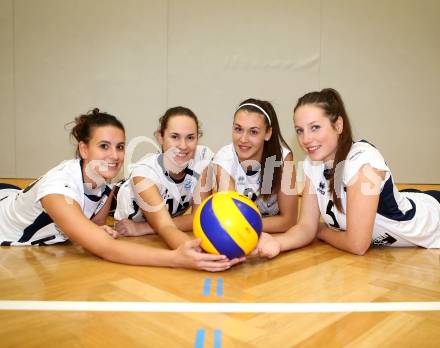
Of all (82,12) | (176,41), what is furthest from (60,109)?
(176,41)

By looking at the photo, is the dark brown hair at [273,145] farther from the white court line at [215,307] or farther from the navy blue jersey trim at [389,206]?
the white court line at [215,307]

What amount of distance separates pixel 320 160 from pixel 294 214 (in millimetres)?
563

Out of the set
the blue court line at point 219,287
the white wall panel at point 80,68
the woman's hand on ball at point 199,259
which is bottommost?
the blue court line at point 219,287

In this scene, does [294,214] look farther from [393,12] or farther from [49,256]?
[393,12]

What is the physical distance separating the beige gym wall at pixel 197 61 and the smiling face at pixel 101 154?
10.3ft

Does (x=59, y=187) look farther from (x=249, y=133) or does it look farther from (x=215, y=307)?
(x=249, y=133)

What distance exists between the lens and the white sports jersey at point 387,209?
5.74ft

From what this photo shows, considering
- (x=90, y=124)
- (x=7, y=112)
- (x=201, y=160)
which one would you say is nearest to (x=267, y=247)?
(x=201, y=160)

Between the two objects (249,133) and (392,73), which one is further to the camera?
(392,73)

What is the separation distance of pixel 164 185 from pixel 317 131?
1.03 metres

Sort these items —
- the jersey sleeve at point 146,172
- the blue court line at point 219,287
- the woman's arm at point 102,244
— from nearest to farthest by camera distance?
the blue court line at point 219,287 < the woman's arm at point 102,244 < the jersey sleeve at point 146,172

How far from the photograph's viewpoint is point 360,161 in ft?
5.64

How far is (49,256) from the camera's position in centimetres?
184

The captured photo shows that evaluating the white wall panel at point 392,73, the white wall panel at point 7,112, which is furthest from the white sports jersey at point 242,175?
the white wall panel at point 7,112
